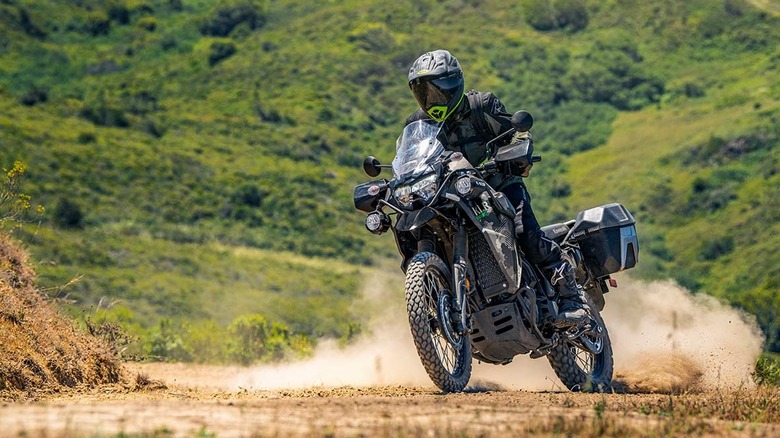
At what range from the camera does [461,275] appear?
36.7 feet

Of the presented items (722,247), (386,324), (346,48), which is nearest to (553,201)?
(722,247)

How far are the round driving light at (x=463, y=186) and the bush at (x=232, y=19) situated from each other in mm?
105934

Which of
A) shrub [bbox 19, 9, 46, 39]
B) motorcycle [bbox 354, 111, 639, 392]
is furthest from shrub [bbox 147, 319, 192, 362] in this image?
shrub [bbox 19, 9, 46, 39]

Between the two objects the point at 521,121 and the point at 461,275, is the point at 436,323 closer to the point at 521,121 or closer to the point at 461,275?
the point at 461,275

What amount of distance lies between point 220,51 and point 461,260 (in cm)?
9988

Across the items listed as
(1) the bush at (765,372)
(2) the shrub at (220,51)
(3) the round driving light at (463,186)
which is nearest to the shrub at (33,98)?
(2) the shrub at (220,51)

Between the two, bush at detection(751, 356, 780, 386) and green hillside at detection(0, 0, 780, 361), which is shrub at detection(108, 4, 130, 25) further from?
bush at detection(751, 356, 780, 386)

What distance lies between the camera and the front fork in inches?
437

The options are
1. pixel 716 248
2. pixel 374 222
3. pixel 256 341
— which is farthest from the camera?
pixel 716 248

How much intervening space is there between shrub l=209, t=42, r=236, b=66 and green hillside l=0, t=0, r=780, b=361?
184 mm

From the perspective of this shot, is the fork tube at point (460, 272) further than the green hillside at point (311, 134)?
No

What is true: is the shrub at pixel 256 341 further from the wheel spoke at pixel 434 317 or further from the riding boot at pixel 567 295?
the wheel spoke at pixel 434 317

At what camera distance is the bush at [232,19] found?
11531 cm

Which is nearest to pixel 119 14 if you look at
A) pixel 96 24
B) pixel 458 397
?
pixel 96 24
